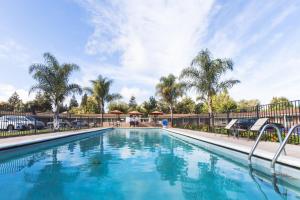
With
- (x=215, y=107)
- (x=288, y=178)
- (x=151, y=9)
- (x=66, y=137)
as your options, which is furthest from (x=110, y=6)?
(x=215, y=107)

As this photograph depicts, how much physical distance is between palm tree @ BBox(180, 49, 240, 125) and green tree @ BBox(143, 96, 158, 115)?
29.0m

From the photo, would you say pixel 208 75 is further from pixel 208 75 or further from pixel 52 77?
pixel 52 77

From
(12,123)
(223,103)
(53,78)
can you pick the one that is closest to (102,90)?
(53,78)

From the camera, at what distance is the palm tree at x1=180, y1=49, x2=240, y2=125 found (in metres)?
18.7

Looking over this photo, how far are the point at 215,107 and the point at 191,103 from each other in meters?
7.41

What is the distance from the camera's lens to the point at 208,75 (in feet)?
61.9

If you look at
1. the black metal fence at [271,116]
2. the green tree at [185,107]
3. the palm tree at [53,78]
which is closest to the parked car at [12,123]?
the palm tree at [53,78]

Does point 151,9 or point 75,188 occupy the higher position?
point 151,9

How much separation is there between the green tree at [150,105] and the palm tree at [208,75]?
95.0 feet

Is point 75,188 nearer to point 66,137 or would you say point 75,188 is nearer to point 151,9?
point 66,137

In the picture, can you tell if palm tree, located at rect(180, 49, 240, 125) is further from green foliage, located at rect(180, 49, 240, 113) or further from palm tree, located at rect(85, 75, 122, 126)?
palm tree, located at rect(85, 75, 122, 126)

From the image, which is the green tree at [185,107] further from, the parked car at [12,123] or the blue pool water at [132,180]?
the blue pool water at [132,180]

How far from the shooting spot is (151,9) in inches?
517

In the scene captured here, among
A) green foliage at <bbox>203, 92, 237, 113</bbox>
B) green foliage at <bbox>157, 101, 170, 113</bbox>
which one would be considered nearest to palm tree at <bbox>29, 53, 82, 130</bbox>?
green foliage at <bbox>157, 101, 170, 113</bbox>
